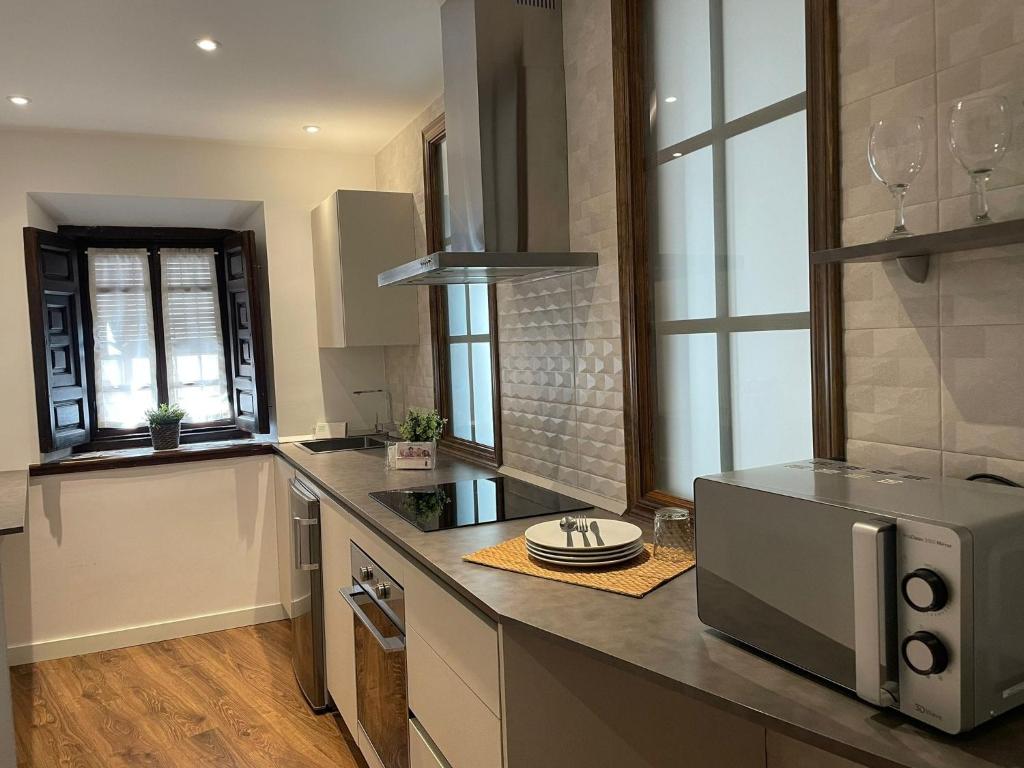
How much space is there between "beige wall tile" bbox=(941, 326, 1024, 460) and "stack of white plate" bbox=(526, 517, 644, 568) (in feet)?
2.15

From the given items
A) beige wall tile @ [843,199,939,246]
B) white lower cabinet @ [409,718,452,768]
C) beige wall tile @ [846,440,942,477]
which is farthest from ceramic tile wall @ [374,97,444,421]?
beige wall tile @ [846,440,942,477]

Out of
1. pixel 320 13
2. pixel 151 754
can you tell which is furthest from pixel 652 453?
pixel 151 754

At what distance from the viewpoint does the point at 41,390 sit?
3.67 metres

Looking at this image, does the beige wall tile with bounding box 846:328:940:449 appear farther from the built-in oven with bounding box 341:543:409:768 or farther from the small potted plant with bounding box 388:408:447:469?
the small potted plant with bounding box 388:408:447:469

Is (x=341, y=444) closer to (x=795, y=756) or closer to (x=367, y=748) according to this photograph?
(x=367, y=748)

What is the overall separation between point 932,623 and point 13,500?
3.20m

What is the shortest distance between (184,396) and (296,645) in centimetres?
195

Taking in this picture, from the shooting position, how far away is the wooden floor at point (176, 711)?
9.11 feet

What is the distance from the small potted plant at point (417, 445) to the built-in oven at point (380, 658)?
64 cm

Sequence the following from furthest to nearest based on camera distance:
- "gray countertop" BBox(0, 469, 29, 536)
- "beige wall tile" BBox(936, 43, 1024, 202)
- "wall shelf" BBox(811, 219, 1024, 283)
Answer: "gray countertop" BBox(0, 469, 29, 536) → "beige wall tile" BBox(936, 43, 1024, 202) → "wall shelf" BBox(811, 219, 1024, 283)

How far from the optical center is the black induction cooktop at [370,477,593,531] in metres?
2.14

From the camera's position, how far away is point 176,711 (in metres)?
3.13

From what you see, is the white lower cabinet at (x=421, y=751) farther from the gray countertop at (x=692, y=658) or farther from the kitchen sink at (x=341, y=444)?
the kitchen sink at (x=341, y=444)

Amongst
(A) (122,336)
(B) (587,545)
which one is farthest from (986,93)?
(A) (122,336)
